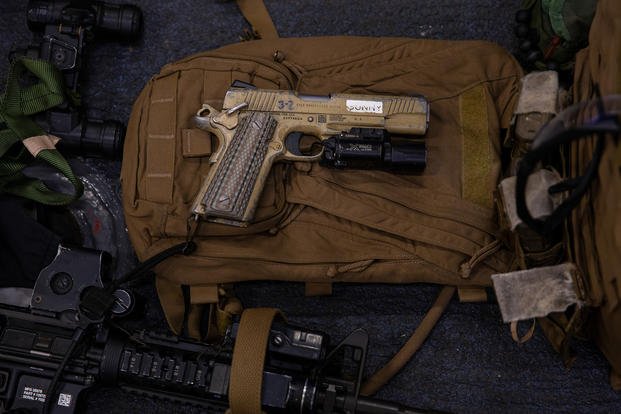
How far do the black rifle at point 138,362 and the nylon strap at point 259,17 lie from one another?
67 centimetres

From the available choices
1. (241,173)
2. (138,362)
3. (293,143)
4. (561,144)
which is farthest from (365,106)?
(138,362)

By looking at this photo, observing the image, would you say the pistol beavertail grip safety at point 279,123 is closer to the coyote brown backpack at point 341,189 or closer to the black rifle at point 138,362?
the coyote brown backpack at point 341,189

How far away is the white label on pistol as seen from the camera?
4.31ft

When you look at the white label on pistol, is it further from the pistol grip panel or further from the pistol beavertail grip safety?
the pistol grip panel

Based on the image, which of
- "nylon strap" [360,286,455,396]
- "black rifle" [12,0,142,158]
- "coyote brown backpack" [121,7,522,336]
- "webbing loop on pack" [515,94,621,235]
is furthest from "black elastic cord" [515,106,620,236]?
"black rifle" [12,0,142,158]

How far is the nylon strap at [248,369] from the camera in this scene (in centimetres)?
121

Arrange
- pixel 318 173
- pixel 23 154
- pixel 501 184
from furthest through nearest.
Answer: pixel 23 154 < pixel 318 173 < pixel 501 184

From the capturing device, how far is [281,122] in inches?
52.1

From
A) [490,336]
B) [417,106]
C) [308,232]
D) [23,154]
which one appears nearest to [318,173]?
[308,232]

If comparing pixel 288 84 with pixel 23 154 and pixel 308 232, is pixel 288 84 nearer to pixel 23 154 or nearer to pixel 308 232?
pixel 308 232

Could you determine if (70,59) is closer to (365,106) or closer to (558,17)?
(365,106)

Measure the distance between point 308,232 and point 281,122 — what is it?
0.23 meters

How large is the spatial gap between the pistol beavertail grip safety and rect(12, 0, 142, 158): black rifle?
0.27m

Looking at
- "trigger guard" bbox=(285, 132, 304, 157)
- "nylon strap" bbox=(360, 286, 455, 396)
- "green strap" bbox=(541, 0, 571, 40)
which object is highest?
"green strap" bbox=(541, 0, 571, 40)
